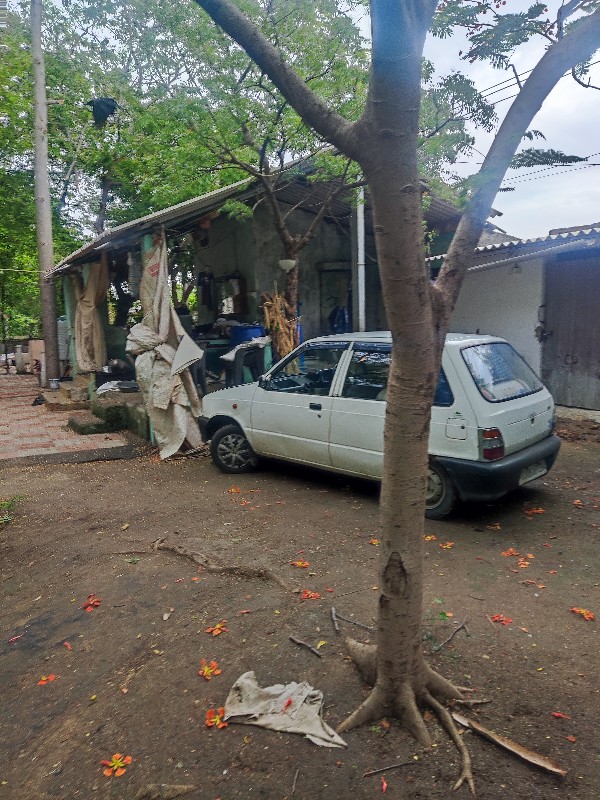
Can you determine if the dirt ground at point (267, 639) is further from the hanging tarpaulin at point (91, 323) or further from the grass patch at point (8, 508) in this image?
the hanging tarpaulin at point (91, 323)

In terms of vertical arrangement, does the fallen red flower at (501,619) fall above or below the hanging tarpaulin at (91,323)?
below

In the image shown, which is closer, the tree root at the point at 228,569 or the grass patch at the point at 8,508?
the tree root at the point at 228,569

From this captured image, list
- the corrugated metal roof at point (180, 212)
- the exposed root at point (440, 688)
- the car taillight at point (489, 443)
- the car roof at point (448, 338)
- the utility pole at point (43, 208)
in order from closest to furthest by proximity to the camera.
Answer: the exposed root at point (440, 688)
the car taillight at point (489, 443)
the car roof at point (448, 338)
the corrugated metal roof at point (180, 212)
the utility pole at point (43, 208)

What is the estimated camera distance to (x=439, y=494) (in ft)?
17.0

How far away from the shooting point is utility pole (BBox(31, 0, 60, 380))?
14406 millimetres

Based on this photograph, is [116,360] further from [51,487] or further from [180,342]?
[51,487]

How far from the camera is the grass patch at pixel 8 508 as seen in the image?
18.9 feet

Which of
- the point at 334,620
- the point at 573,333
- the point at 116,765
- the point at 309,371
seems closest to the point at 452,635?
the point at 334,620

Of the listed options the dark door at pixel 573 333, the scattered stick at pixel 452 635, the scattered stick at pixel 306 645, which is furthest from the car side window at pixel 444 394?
the dark door at pixel 573 333

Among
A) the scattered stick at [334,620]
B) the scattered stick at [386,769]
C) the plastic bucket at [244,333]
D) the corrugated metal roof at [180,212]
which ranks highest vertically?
the corrugated metal roof at [180,212]

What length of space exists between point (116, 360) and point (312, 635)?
461 inches

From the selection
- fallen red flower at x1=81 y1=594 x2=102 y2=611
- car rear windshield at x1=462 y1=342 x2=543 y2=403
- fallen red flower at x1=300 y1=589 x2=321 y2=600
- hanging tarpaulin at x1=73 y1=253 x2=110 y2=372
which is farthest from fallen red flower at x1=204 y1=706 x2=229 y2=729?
hanging tarpaulin at x1=73 y1=253 x2=110 y2=372

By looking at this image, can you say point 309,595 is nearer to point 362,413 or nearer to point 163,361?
point 362,413

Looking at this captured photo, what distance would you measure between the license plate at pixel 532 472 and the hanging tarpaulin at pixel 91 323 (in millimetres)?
10658
